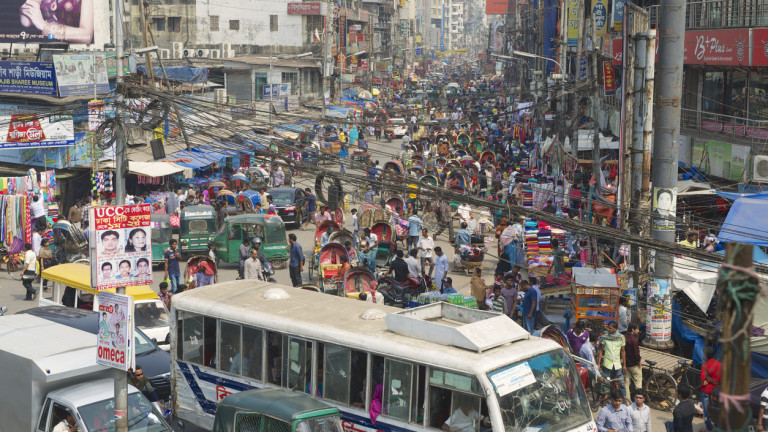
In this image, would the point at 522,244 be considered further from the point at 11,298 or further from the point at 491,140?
the point at 491,140

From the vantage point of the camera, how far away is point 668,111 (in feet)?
48.7

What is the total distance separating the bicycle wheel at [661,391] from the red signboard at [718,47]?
39.1 feet

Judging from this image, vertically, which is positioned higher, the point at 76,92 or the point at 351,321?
the point at 76,92

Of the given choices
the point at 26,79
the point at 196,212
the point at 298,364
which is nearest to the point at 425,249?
the point at 196,212

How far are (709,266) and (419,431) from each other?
7.41 m

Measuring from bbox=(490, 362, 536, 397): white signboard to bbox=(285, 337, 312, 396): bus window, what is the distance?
2.63 m

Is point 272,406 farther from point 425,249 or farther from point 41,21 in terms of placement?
point 41,21

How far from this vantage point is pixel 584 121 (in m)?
44.0

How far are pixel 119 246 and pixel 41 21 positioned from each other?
111ft

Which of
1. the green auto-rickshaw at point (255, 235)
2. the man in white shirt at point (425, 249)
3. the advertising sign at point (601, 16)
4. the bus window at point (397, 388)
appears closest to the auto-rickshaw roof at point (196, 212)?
the green auto-rickshaw at point (255, 235)

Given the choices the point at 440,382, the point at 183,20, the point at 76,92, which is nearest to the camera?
the point at 440,382

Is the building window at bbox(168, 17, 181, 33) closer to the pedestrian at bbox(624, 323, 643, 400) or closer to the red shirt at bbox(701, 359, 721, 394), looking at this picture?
the pedestrian at bbox(624, 323, 643, 400)

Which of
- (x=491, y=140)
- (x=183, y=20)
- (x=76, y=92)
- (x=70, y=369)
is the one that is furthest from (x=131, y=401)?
(x=183, y=20)

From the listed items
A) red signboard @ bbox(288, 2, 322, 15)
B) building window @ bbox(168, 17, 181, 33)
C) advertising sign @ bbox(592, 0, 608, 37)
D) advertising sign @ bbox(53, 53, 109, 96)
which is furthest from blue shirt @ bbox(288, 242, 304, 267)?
red signboard @ bbox(288, 2, 322, 15)
